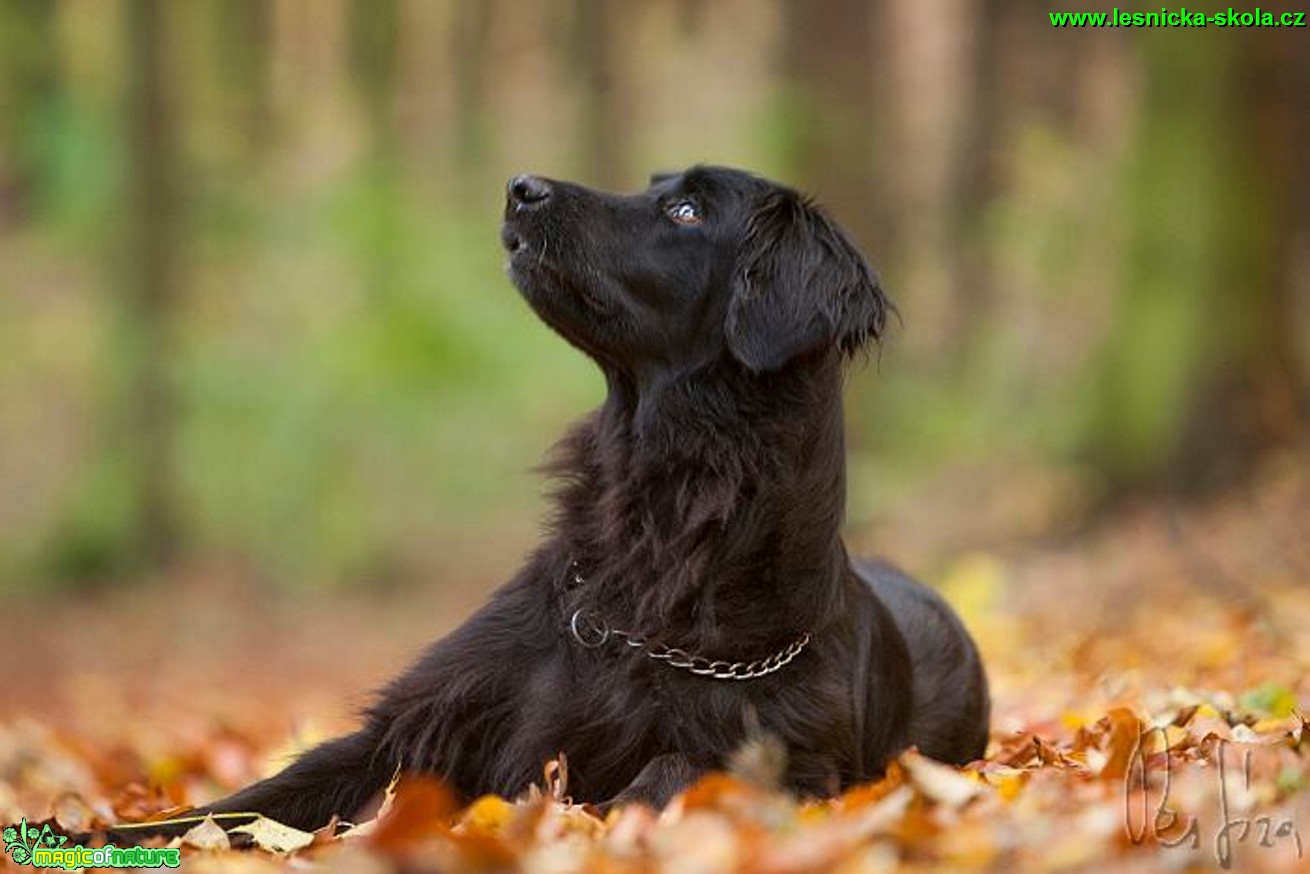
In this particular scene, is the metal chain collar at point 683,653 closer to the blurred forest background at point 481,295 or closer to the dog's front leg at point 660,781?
the dog's front leg at point 660,781

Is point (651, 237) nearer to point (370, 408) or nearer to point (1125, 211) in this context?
point (1125, 211)

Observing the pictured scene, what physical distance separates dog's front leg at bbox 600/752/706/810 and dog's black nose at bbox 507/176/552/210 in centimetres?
163

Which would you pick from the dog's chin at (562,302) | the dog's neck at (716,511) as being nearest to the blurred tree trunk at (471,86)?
the dog's chin at (562,302)

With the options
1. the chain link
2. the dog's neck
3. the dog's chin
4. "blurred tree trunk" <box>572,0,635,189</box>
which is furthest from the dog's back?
"blurred tree trunk" <box>572,0,635,189</box>

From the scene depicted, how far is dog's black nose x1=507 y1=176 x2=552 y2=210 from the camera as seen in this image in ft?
16.6

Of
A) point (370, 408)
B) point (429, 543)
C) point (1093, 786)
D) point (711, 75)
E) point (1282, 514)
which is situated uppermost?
point (711, 75)

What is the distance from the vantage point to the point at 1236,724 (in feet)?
16.8

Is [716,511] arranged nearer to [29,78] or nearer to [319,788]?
[319,788]

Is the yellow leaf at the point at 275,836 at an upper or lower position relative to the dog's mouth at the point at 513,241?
lower

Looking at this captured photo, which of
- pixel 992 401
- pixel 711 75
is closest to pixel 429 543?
pixel 992 401

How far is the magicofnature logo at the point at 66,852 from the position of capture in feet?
13.2

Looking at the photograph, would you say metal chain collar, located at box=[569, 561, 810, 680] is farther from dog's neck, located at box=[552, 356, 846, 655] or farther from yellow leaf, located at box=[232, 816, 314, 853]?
yellow leaf, located at box=[232, 816, 314, 853]

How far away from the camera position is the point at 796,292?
4.94m

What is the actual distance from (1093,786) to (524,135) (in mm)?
31662
